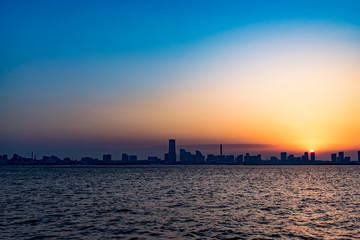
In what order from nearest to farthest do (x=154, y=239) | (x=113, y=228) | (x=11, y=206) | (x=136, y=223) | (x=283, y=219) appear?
(x=154, y=239) < (x=113, y=228) < (x=136, y=223) < (x=283, y=219) < (x=11, y=206)

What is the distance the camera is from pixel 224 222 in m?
36.3

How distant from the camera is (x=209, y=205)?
49.7m

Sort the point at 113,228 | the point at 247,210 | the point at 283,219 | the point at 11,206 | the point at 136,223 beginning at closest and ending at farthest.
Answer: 1. the point at 113,228
2. the point at 136,223
3. the point at 283,219
4. the point at 247,210
5. the point at 11,206

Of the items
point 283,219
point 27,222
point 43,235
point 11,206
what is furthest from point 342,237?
point 11,206

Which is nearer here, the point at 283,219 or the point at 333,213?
the point at 283,219

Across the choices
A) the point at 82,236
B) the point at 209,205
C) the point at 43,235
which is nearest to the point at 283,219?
the point at 209,205

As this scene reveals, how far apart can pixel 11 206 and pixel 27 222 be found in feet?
48.8

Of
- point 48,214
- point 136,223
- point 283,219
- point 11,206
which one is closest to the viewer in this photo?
point 136,223

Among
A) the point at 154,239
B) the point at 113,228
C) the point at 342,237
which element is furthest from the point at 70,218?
the point at 342,237

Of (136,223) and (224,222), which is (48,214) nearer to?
(136,223)

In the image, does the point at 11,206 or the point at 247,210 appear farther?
the point at 11,206

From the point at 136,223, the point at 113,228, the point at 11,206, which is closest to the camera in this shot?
the point at 113,228

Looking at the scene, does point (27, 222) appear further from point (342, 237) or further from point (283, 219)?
point (342, 237)

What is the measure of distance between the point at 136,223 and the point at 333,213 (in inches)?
973
